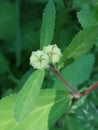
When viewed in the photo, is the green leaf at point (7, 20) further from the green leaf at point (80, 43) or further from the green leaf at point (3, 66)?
the green leaf at point (80, 43)

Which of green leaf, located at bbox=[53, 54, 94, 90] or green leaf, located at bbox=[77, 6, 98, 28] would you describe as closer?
green leaf, located at bbox=[77, 6, 98, 28]

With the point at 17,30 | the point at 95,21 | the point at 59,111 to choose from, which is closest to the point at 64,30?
the point at 17,30

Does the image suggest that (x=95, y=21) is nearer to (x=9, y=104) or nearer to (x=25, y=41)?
(x=9, y=104)

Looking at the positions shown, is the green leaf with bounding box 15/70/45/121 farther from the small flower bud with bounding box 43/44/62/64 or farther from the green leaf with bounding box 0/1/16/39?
the green leaf with bounding box 0/1/16/39

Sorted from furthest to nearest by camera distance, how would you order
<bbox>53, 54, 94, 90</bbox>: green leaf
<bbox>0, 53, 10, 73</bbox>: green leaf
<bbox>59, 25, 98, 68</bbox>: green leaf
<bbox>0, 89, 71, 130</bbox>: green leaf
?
<bbox>0, 53, 10, 73</bbox>: green leaf
<bbox>53, 54, 94, 90</bbox>: green leaf
<bbox>0, 89, 71, 130</bbox>: green leaf
<bbox>59, 25, 98, 68</bbox>: green leaf

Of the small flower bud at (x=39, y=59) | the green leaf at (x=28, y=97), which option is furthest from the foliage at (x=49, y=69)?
the small flower bud at (x=39, y=59)

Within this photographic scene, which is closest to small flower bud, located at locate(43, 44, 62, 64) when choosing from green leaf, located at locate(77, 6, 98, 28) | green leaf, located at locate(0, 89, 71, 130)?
green leaf, located at locate(0, 89, 71, 130)

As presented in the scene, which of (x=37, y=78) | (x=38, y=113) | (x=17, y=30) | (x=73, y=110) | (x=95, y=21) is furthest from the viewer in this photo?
(x=17, y=30)

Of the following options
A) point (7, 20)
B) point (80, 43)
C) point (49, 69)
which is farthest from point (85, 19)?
point (7, 20)
